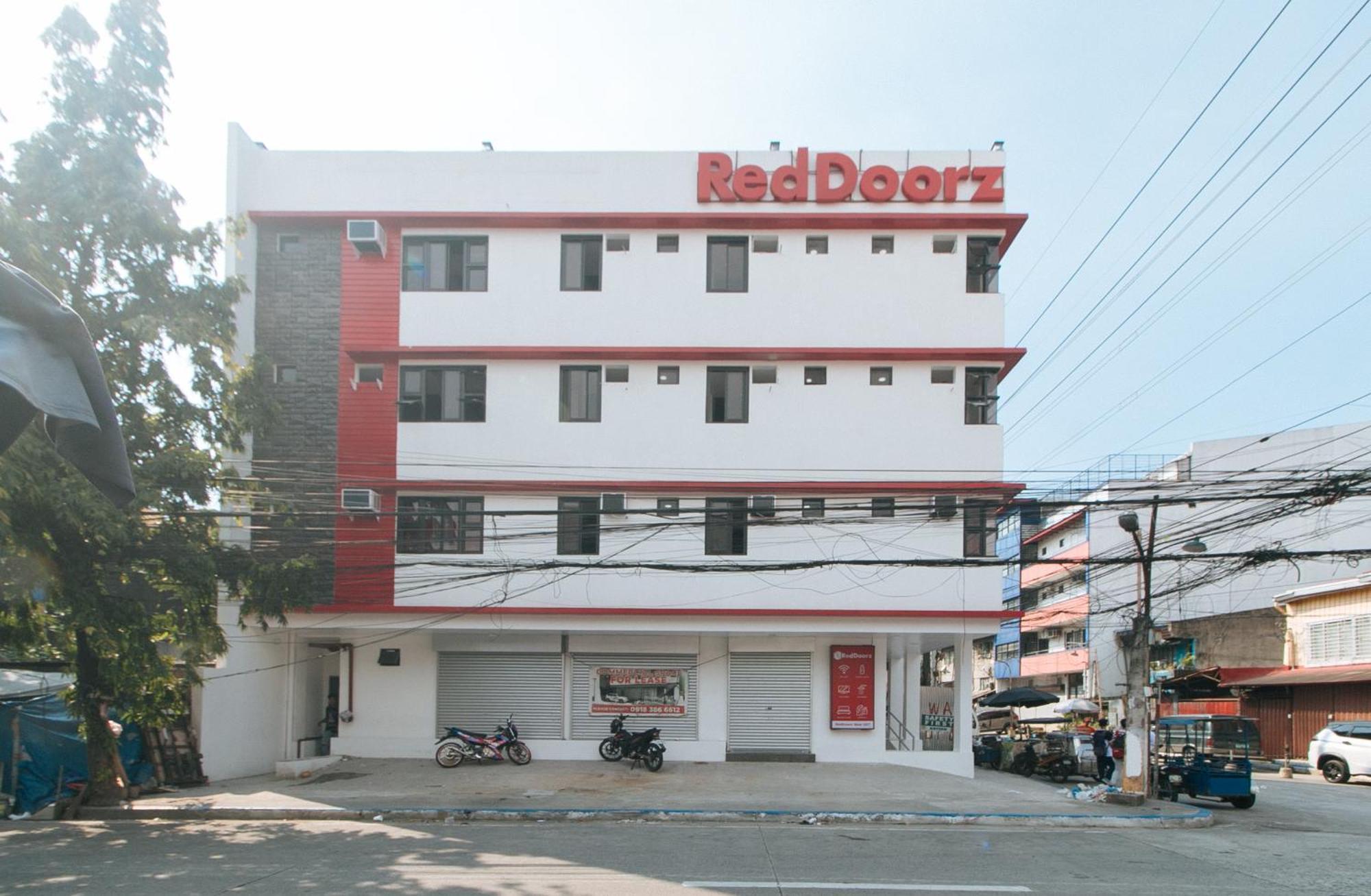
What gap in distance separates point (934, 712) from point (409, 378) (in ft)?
51.9

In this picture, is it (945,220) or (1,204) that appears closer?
(1,204)

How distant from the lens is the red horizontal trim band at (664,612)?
2112cm

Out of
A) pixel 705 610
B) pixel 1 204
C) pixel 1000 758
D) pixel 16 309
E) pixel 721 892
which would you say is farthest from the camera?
pixel 1000 758

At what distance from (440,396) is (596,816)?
10.6m

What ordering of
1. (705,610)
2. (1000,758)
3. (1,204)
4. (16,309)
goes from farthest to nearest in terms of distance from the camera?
(1000,758) < (705,610) < (1,204) < (16,309)

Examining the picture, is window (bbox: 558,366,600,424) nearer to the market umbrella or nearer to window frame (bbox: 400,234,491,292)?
window frame (bbox: 400,234,491,292)

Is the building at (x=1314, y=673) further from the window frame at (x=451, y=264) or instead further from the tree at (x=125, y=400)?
the tree at (x=125, y=400)

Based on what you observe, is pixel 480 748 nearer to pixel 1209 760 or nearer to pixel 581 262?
pixel 581 262

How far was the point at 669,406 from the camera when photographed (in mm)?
21922

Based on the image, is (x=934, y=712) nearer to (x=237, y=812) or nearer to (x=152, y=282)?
(x=237, y=812)

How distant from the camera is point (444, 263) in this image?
22516 mm

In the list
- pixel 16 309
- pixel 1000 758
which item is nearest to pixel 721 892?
pixel 16 309

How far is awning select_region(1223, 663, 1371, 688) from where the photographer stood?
30109mm

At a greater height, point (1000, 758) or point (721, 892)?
point (721, 892)
